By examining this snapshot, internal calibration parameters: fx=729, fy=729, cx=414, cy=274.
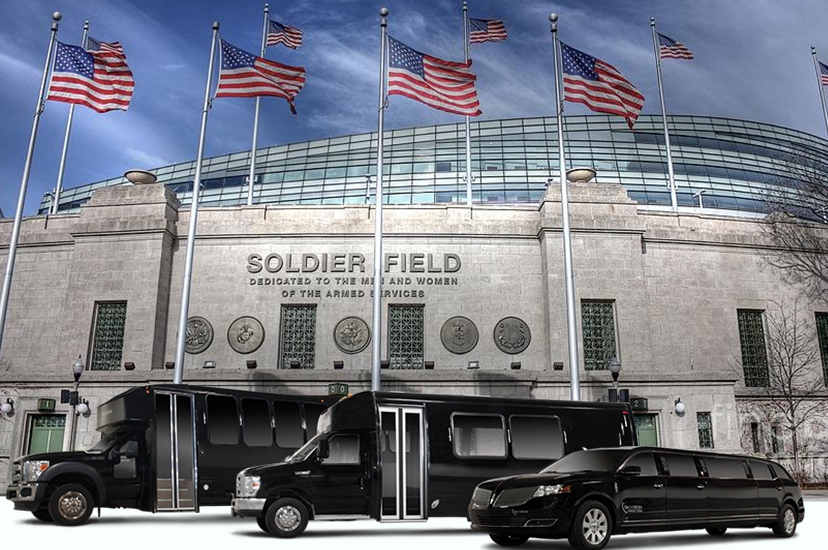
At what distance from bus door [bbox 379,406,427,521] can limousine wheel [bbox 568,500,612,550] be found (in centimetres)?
415

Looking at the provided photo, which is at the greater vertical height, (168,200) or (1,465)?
(168,200)

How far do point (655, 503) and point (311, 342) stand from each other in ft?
66.2

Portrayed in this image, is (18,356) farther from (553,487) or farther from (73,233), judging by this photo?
(553,487)

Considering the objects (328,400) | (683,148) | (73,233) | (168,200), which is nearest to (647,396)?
Result: (328,400)

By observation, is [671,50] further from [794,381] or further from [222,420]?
[222,420]

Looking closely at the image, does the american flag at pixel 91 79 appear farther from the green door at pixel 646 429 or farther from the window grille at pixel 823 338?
the window grille at pixel 823 338

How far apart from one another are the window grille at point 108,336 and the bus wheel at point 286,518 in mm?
18527

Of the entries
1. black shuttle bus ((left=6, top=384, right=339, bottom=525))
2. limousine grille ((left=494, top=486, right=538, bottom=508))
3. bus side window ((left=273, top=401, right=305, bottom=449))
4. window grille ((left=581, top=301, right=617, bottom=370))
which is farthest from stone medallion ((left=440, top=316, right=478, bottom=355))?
limousine grille ((left=494, top=486, right=538, bottom=508))

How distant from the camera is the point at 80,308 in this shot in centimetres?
2994

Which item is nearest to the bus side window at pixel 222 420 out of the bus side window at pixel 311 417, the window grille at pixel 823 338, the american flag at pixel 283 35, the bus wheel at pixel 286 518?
the bus side window at pixel 311 417

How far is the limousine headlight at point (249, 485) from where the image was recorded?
42.3 ft

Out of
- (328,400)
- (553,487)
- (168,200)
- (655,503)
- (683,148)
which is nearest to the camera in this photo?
(553,487)

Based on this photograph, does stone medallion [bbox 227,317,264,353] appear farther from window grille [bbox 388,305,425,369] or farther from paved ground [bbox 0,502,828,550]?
paved ground [bbox 0,502,828,550]

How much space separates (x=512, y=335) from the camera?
1176 inches
